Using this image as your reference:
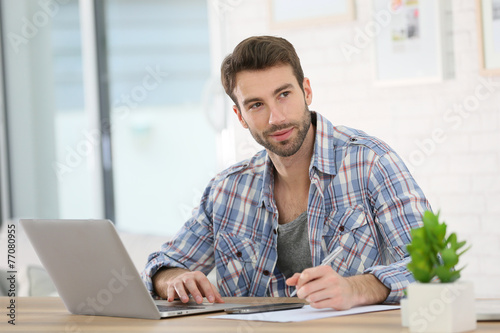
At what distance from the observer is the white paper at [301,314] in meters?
1.34

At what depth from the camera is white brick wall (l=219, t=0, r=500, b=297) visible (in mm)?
2994

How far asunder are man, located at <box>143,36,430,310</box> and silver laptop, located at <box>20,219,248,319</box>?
221 millimetres

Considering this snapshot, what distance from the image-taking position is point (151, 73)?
4164 mm

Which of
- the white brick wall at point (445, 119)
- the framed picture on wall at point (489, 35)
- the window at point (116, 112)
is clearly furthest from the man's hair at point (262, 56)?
the window at point (116, 112)

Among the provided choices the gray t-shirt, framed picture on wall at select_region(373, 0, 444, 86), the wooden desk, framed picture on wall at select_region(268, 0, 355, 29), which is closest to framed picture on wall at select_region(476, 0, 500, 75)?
framed picture on wall at select_region(373, 0, 444, 86)

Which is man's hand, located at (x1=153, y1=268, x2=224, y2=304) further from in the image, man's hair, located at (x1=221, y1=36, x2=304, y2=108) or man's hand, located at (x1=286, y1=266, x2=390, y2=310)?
man's hair, located at (x1=221, y1=36, x2=304, y2=108)

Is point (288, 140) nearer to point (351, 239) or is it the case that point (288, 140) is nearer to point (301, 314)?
point (351, 239)

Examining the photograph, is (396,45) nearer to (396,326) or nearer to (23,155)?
(396,326)

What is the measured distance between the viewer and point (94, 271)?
4.89 ft

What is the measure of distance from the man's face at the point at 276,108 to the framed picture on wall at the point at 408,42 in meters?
1.25

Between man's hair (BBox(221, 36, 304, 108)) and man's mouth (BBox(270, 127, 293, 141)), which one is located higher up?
man's hair (BBox(221, 36, 304, 108))

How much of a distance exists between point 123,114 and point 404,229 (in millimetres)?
2807

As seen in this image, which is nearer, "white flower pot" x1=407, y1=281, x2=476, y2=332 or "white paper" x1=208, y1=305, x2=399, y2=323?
"white flower pot" x1=407, y1=281, x2=476, y2=332

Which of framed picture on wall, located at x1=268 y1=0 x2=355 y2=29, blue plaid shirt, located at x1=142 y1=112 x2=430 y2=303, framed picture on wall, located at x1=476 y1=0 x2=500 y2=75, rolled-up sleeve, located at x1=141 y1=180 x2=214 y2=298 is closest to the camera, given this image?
blue plaid shirt, located at x1=142 y1=112 x2=430 y2=303
